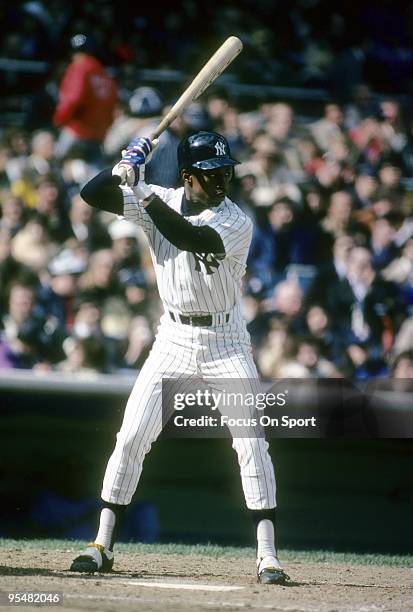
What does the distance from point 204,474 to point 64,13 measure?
6784mm

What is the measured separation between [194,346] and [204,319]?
118 mm

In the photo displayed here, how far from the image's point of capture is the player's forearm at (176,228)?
15.6 feet

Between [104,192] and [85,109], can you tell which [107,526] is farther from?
[85,109]

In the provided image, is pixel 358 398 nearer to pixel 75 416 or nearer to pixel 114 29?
pixel 75 416

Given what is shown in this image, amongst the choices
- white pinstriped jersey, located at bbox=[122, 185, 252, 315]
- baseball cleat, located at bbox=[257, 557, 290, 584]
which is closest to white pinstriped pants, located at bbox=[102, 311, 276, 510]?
white pinstriped jersey, located at bbox=[122, 185, 252, 315]

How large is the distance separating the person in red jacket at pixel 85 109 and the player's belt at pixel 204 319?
515 cm

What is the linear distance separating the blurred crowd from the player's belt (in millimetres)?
2106

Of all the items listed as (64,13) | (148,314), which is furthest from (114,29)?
(148,314)

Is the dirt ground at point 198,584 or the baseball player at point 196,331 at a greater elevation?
the baseball player at point 196,331

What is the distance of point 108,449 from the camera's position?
6438 mm

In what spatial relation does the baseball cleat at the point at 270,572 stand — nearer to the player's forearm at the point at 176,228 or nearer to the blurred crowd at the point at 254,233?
the player's forearm at the point at 176,228

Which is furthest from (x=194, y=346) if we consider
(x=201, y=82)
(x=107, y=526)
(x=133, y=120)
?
(x=133, y=120)

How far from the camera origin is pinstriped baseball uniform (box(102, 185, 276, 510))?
194 inches

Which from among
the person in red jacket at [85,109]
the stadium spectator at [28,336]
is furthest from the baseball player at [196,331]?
the person in red jacket at [85,109]
